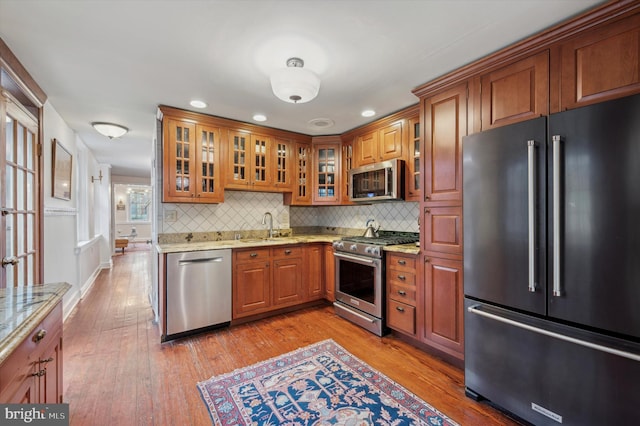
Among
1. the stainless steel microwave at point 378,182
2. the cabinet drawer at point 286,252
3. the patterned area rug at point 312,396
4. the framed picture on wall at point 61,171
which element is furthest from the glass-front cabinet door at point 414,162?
the framed picture on wall at point 61,171

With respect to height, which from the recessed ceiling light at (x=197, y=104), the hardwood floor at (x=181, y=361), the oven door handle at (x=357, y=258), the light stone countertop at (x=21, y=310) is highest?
the recessed ceiling light at (x=197, y=104)

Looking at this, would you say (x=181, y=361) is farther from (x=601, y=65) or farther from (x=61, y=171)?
(x=601, y=65)

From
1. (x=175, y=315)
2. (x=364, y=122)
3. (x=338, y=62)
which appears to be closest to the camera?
(x=338, y=62)

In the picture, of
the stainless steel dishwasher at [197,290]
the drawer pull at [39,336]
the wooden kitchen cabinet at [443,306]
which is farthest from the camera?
the stainless steel dishwasher at [197,290]

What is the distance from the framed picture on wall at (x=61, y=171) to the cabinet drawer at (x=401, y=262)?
147 inches

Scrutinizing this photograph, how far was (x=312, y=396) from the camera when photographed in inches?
76.2

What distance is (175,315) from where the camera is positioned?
2777 millimetres

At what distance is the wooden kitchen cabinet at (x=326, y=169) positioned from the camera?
13.1ft

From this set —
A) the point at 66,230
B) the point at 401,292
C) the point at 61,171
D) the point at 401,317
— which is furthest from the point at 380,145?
the point at 66,230

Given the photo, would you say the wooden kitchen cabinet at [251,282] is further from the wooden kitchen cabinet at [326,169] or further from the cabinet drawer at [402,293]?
the cabinet drawer at [402,293]

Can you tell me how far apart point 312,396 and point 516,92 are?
250cm

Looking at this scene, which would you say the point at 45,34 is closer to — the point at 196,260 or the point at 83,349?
the point at 196,260

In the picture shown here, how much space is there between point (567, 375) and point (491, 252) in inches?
28.1

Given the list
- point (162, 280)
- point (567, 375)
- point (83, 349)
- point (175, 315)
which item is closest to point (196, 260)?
point (162, 280)
